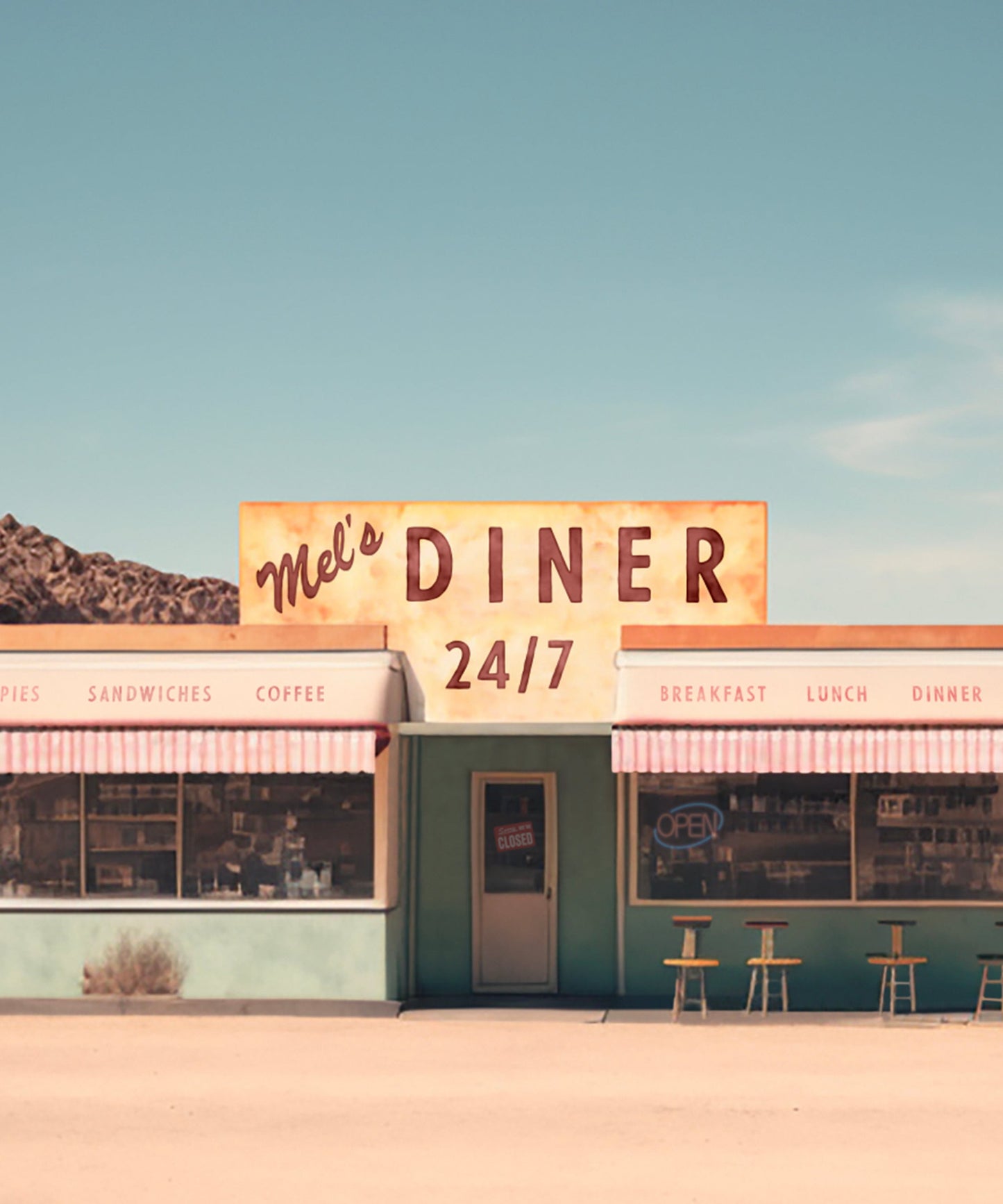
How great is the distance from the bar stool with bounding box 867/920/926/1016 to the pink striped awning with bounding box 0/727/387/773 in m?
5.22

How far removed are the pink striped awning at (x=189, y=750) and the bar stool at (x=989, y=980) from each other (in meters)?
6.08

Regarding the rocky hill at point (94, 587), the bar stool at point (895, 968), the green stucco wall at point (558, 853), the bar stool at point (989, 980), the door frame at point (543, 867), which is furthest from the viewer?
the rocky hill at point (94, 587)

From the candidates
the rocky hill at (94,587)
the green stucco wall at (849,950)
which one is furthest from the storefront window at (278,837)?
the rocky hill at (94,587)

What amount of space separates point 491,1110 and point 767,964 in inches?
226

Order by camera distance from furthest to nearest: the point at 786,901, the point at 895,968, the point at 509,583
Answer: the point at 509,583 < the point at 786,901 < the point at 895,968

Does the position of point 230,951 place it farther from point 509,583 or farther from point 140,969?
point 509,583

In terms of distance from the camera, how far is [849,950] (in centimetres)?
1947

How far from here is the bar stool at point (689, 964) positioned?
727 inches

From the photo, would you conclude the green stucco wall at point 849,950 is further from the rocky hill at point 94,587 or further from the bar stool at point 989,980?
the rocky hill at point 94,587

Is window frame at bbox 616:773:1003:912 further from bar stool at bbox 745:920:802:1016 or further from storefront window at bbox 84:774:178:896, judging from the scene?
storefront window at bbox 84:774:178:896

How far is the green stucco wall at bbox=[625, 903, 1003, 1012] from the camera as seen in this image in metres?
19.4

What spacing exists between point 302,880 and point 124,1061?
3584mm

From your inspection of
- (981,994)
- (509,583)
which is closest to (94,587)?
(509,583)

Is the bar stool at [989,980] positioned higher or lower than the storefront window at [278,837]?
lower
